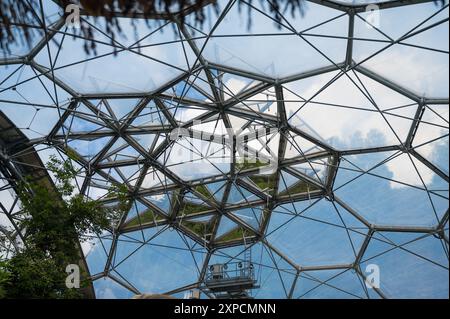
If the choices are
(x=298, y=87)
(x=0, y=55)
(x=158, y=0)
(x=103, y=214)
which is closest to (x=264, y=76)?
(x=298, y=87)

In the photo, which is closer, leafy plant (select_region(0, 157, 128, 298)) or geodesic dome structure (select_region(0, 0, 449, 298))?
geodesic dome structure (select_region(0, 0, 449, 298))

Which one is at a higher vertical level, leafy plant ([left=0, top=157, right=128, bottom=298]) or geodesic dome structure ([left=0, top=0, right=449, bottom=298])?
geodesic dome structure ([left=0, top=0, right=449, bottom=298])

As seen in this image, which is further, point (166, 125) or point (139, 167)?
point (139, 167)

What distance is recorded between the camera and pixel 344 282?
26.3 m

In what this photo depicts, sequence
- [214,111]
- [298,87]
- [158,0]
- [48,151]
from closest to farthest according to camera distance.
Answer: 1. [158,0]
2. [298,87]
3. [214,111]
4. [48,151]

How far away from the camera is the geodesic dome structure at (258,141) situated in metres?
16.5

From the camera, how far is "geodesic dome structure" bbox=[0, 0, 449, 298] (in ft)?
54.0

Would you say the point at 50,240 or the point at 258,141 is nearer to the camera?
the point at 50,240

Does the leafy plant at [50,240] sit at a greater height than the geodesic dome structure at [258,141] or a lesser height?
lesser

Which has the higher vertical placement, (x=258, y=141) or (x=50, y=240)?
(x=258, y=141)

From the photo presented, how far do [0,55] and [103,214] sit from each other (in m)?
6.96

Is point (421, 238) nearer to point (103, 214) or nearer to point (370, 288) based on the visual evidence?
point (370, 288)

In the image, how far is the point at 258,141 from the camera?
22.8 metres

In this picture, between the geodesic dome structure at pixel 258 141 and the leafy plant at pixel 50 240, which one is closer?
the geodesic dome structure at pixel 258 141
